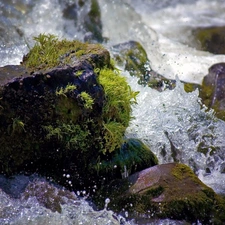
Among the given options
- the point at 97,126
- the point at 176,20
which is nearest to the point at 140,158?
the point at 97,126

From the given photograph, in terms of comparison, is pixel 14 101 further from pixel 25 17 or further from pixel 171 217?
pixel 25 17

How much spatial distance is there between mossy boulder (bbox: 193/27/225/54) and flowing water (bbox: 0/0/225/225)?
6.2 inches

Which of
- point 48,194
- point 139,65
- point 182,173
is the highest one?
point 139,65

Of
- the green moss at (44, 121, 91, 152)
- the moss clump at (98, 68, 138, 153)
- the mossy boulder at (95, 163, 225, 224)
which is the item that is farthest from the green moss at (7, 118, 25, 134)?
the mossy boulder at (95, 163, 225, 224)

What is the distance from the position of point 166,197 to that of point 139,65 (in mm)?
3351

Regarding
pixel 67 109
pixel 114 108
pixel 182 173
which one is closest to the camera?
pixel 67 109

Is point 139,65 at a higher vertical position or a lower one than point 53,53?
lower

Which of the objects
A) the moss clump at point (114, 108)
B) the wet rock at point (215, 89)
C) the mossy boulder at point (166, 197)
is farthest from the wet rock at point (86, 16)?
the mossy boulder at point (166, 197)

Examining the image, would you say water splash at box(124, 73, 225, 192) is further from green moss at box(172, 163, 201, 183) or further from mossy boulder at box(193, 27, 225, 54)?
mossy boulder at box(193, 27, 225, 54)

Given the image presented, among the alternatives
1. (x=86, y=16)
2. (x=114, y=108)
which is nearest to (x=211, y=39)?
(x=86, y=16)

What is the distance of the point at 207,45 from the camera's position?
8.70 m

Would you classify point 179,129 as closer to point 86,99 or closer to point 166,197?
point 166,197

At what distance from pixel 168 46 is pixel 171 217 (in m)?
5.19

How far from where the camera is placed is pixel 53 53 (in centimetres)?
416
